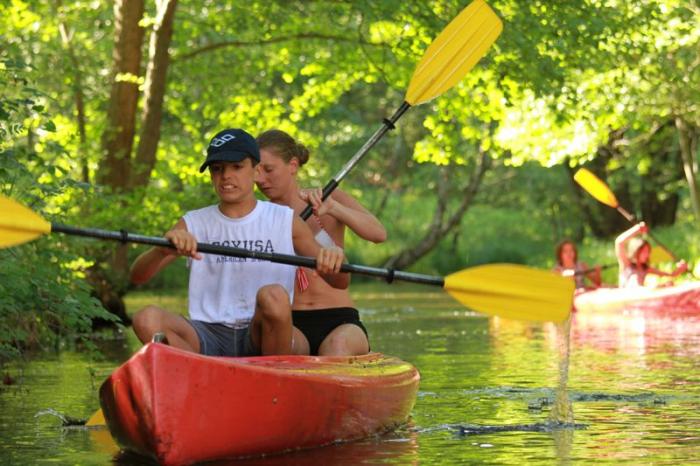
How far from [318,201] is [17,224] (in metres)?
1.51

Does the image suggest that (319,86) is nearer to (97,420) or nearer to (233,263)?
(97,420)

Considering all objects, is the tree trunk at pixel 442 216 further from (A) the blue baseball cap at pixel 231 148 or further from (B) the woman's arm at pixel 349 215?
(A) the blue baseball cap at pixel 231 148

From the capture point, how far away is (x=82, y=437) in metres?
7.34

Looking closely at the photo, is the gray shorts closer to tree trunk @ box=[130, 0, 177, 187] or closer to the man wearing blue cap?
the man wearing blue cap

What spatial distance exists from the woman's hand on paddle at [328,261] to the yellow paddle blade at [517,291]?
737 mm

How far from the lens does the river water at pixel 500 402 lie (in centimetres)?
668

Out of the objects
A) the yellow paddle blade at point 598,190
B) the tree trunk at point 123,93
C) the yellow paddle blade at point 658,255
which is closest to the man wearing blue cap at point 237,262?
the tree trunk at point 123,93

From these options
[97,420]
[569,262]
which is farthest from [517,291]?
[569,262]

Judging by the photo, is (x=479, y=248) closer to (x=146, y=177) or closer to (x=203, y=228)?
(x=146, y=177)

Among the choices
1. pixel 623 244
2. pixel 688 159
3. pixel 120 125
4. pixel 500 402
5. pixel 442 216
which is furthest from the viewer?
pixel 442 216

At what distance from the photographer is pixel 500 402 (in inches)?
343

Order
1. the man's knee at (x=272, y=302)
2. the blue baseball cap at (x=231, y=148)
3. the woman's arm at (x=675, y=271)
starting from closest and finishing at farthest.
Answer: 1. the man's knee at (x=272, y=302)
2. the blue baseball cap at (x=231, y=148)
3. the woman's arm at (x=675, y=271)

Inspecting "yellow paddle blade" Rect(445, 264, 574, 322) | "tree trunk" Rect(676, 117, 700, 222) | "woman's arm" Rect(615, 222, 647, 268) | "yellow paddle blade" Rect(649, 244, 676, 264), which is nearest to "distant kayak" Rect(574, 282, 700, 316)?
"woman's arm" Rect(615, 222, 647, 268)

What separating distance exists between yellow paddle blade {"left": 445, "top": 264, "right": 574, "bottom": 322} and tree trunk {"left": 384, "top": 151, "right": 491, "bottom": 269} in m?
21.1
